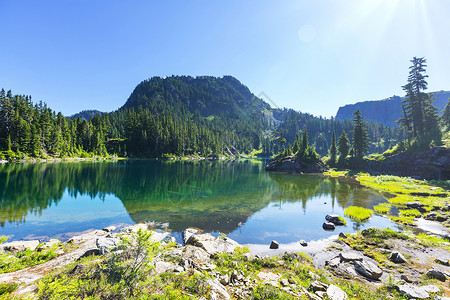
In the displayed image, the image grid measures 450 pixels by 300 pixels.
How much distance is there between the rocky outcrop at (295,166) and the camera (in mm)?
87250

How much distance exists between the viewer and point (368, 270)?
456 inches

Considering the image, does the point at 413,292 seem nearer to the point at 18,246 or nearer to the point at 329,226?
the point at 329,226

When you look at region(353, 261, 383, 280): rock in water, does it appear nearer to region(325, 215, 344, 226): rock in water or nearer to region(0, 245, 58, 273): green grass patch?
region(325, 215, 344, 226): rock in water

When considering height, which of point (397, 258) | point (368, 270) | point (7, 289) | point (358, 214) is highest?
point (7, 289)

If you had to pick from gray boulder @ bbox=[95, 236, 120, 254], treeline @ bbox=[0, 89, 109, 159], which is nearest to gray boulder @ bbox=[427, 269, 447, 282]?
gray boulder @ bbox=[95, 236, 120, 254]

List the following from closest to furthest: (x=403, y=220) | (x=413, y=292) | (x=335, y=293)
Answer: (x=335, y=293), (x=413, y=292), (x=403, y=220)

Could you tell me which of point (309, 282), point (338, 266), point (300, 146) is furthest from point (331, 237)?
point (300, 146)

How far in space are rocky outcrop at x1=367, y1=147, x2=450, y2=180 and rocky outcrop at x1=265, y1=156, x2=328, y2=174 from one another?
19.2 m

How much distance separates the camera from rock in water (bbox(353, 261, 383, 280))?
11258mm

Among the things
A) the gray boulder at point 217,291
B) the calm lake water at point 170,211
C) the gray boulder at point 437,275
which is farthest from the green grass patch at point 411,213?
the gray boulder at point 217,291

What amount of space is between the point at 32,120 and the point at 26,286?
120 m

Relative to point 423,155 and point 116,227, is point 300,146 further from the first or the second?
point 116,227

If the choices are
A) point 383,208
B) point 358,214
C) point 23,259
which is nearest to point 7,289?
point 23,259

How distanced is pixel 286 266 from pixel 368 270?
193 inches
